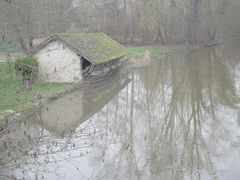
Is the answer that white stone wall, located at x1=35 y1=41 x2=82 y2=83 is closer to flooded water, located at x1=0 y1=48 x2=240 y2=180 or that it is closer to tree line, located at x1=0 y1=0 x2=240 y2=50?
flooded water, located at x1=0 y1=48 x2=240 y2=180

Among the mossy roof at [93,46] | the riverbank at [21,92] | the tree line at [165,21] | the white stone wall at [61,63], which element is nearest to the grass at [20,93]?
the riverbank at [21,92]

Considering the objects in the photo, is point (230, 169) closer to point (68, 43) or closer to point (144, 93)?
point (144, 93)

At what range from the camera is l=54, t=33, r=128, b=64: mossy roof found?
2275cm

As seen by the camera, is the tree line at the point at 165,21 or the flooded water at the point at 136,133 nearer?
the flooded water at the point at 136,133

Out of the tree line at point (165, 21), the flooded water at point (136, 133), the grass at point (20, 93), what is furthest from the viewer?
the tree line at point (165, 21)

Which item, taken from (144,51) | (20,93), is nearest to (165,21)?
(144,51)

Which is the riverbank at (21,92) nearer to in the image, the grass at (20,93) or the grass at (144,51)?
the grass at (20,93)

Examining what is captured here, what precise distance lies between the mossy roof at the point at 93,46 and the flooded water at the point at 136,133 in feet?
6.33

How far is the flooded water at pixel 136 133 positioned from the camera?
10.1m

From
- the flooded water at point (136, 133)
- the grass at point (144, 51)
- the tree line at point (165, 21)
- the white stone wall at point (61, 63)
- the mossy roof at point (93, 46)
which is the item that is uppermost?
the tree line at point (165, 21)

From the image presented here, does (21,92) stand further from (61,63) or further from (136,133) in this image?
(61,63)

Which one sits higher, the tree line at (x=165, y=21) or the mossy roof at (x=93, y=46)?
the tree line at (x=165, y=21)

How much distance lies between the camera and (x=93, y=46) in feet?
83.5

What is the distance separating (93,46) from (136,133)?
1282 cm
